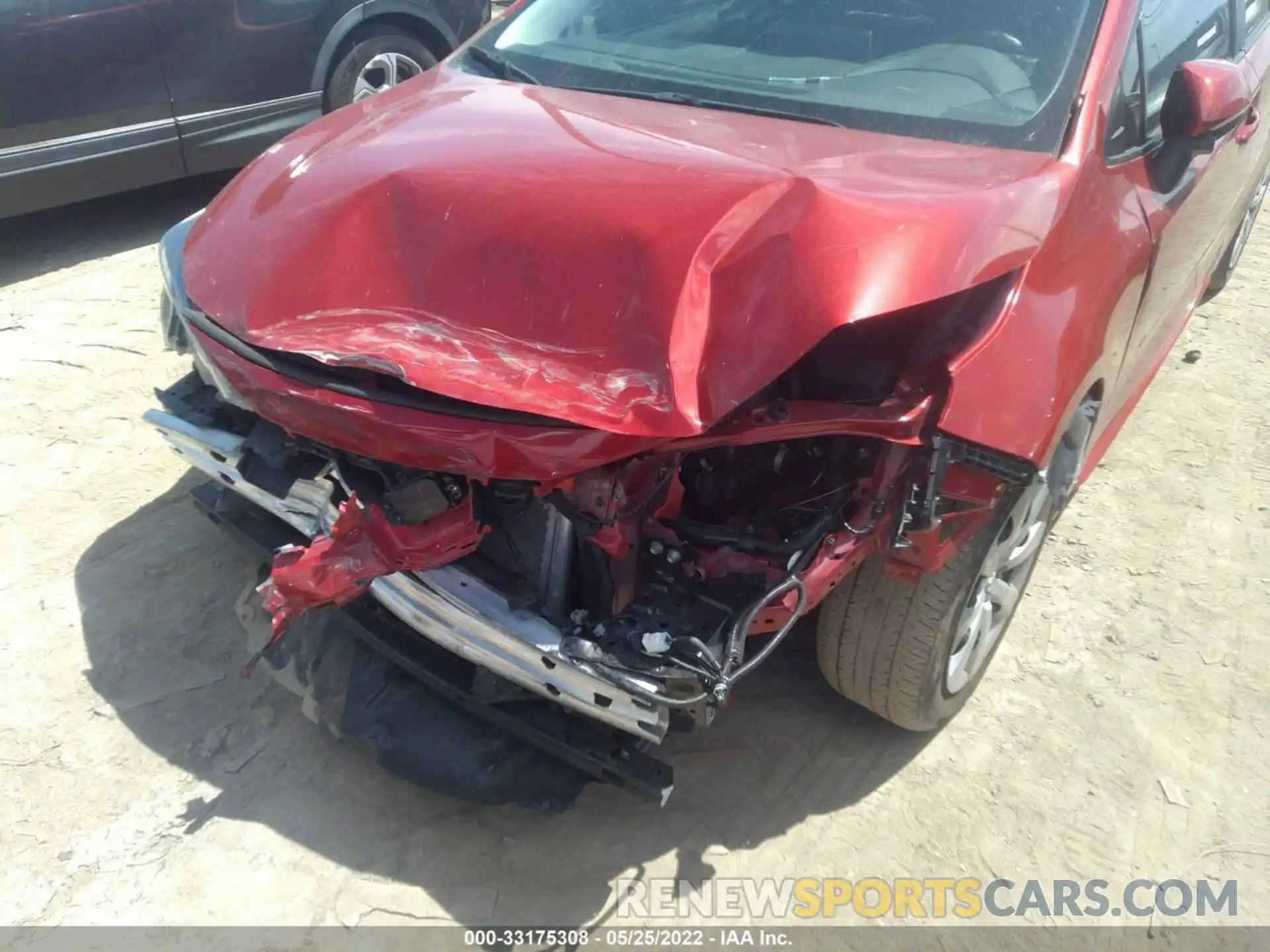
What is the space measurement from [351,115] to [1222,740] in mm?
2818

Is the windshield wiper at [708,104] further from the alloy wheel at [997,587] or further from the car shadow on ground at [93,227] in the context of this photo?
the car shadow on ground at [93,227]

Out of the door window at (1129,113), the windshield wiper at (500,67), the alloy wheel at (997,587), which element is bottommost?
the alloy wheel at (997,587)

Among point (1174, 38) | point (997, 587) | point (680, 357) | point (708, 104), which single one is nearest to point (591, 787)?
point (997, 587)

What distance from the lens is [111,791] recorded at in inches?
92.1

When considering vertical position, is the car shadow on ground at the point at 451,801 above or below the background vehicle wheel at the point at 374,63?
below

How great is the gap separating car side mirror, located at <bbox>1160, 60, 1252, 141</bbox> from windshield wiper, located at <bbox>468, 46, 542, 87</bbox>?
1567mm

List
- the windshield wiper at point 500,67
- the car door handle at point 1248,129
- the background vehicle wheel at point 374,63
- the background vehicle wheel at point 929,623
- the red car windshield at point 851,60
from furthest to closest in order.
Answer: the background vehicle wheel at point 374,63 < the car door handle at point 1248,129 < the windshield wiper at point 500,67 < the red car windshield at point 851,60 < the background vehicle wheel at point 929,623

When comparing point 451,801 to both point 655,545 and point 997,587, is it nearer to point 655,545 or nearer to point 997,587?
point 655,545

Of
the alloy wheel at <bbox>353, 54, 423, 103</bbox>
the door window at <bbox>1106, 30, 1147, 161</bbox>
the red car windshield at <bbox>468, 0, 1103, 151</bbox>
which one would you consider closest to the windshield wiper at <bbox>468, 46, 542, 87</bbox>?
the red car windshield at <bbox>468, 0, 1103, 151</bbox>

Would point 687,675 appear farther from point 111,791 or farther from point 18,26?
point 18,26

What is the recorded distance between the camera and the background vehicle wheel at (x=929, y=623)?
6.97ft

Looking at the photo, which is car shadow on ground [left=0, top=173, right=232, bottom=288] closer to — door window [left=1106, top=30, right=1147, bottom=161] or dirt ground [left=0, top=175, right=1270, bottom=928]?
dirt ground [left=0, top=175, right=1270, bottom=928]

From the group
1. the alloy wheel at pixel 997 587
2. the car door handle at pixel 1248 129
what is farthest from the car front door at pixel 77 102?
the car door handle at pixel 1248 129

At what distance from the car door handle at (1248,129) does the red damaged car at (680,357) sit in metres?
0.54
